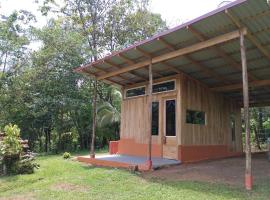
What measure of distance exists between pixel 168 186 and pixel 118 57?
4910 millimetres

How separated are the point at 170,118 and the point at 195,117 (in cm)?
112

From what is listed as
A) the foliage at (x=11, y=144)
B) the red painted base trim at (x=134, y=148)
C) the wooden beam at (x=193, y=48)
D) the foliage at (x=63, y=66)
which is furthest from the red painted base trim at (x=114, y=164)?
the foliage at (x=63, y=66)

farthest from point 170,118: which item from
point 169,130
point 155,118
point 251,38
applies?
point 251,38

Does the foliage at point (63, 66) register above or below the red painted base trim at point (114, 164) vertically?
above

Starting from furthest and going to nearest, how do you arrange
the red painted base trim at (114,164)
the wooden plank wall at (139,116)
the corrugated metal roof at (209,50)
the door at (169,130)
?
the wooden plank wall at (139,116), the door at (169,130), the red painted base trim at (114,164), the corrugated metal roof at (209,50)

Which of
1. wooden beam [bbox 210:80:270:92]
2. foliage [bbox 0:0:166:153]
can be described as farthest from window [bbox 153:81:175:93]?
foliage [bbox 0:0:166:153]

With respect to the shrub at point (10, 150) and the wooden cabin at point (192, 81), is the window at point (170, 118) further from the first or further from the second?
the shrub at point (10, 150)

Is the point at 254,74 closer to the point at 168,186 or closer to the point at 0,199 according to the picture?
the point at 168,186

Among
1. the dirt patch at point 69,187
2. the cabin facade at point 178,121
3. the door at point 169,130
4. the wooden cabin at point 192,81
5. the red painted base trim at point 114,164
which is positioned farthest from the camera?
the cabin facade at point 178,121

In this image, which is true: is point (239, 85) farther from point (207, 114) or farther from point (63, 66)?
point (63, 66)

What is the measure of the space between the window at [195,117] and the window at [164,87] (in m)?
1.17

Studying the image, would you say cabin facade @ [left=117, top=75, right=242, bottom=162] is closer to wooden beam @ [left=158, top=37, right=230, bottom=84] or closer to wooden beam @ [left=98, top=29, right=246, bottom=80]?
wooden beam @ [left=158, top=37, right=230, bottom=84]

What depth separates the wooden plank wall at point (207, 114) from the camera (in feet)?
36.4

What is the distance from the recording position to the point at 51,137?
74.7ft
